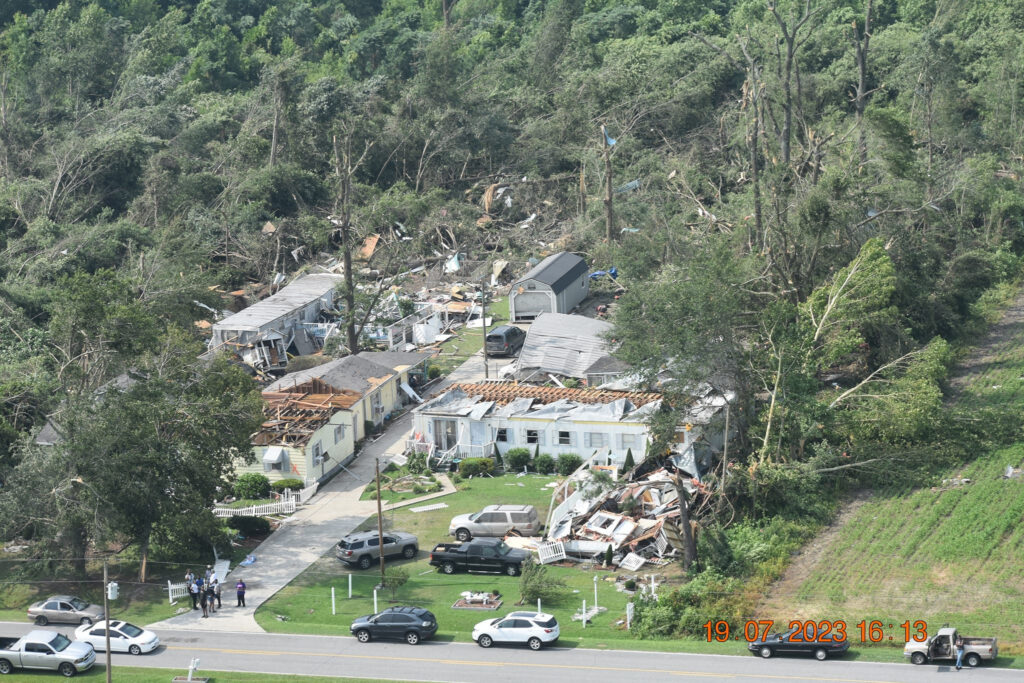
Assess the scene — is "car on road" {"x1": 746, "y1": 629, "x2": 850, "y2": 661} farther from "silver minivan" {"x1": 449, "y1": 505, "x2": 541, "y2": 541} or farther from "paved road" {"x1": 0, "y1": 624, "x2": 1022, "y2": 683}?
"silver minivan" {"x1": 449, "y1": 505, "x2": 541, "y2": 541}

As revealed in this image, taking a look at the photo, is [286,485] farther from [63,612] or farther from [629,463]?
[629,463]

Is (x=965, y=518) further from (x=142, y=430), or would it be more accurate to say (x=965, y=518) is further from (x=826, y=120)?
(x=826, y=120)

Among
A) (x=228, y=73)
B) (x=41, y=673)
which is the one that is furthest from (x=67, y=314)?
(x=228, y=73)

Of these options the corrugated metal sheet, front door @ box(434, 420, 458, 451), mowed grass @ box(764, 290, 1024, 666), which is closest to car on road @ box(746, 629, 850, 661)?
mowed grass @ box(764, 290, 1024, 666)

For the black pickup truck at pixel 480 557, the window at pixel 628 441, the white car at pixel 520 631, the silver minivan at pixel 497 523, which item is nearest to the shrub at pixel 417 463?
the silver minivan at pixel 497 523

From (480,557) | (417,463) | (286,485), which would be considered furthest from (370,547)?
(417,463)

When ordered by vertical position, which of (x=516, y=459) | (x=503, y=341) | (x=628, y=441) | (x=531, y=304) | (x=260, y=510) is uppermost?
(x=531, y=304)
